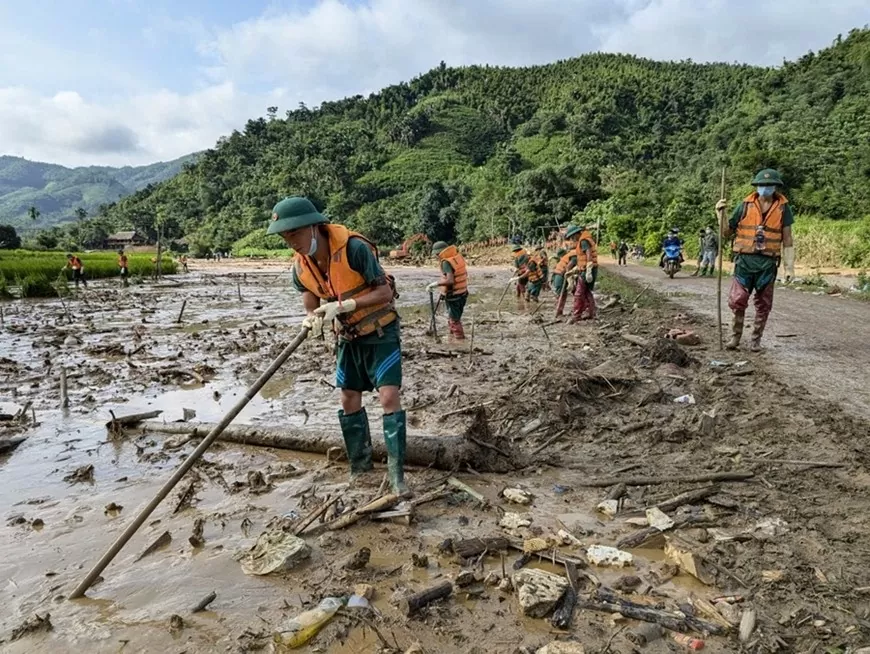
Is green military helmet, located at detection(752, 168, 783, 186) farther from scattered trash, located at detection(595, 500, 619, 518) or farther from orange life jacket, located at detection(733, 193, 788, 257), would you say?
scattered trash, located at detection(595, 500, 619, 518)

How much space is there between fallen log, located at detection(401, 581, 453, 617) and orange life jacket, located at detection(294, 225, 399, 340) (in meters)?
1.74

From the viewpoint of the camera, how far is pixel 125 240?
84188mm

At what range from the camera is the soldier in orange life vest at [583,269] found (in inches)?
443

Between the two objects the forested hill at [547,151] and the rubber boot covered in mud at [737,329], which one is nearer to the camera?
the rubber boot covered in mud at [737,329]

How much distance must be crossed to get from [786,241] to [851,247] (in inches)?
694

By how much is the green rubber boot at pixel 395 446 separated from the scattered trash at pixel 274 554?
0.82 metres

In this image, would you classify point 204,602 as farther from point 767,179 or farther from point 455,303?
point 455,303

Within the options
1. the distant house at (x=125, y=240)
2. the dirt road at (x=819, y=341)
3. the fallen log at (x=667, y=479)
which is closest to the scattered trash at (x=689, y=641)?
the fallen log at (x=667, y=479)

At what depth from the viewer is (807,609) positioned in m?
2.57

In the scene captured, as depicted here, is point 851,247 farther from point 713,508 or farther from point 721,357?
point 713,508

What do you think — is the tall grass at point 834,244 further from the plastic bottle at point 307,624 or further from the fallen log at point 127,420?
the plastic bottle at point 307,624

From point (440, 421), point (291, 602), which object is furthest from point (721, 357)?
point (291, 602)

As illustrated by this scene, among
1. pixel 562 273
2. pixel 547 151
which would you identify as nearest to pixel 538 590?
pixel 562 273

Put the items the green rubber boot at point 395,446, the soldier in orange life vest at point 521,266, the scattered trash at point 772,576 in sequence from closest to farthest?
the scattered trash at point 772,576, the green rubber boot at point 395,446, the soldier in orange life vest at point 521,266
